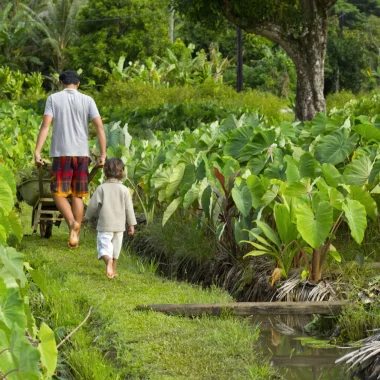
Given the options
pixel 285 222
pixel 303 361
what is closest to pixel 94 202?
pixel 285 222

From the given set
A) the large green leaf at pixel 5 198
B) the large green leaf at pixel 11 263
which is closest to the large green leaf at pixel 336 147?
the large green leaf at pixel 5 198

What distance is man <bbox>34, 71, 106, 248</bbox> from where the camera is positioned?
9.02 meters

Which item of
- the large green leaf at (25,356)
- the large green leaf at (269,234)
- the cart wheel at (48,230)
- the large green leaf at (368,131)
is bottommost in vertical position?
the cart wheel at (48,230)

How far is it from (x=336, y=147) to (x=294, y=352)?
3190 mm

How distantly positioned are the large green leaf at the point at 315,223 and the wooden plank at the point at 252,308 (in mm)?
460

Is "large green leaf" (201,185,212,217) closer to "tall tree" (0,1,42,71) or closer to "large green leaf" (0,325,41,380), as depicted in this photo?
"large green leaf" (0,325,41,380)

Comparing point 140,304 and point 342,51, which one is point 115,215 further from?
point 342,51

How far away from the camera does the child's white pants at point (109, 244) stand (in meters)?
7.81

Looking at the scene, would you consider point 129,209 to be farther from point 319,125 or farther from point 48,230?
point 319,125

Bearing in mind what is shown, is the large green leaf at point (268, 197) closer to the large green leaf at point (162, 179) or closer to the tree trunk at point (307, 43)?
the large green leaf at point (162, 179)

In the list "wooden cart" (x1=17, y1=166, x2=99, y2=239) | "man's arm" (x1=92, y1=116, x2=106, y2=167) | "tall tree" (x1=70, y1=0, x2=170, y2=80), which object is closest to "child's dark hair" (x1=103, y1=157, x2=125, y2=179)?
"man's arm" (x1=92, y1=116, x2=106, y2=167)

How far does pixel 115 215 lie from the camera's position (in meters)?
7.90

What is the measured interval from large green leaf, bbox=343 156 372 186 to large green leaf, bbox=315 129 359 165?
726 mm

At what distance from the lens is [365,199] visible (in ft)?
25.2
